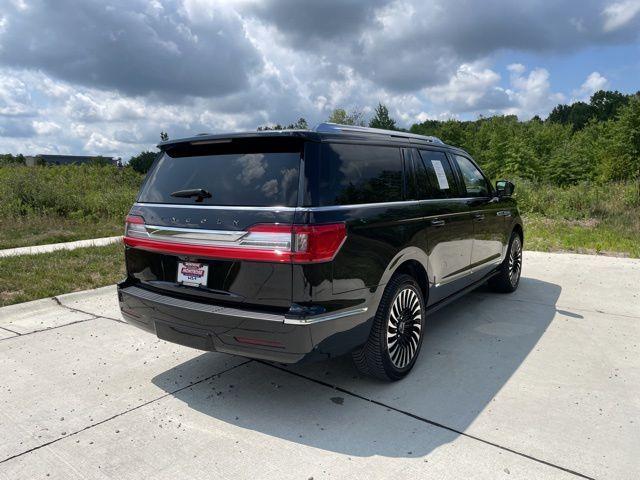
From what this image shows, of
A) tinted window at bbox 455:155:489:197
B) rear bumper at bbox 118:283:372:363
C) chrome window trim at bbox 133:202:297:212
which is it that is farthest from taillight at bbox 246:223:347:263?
tinted window at bbox 455:155:489:197

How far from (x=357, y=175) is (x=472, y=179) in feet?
7.87

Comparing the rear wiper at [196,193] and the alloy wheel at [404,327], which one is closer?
the rear wiper at [196,193]

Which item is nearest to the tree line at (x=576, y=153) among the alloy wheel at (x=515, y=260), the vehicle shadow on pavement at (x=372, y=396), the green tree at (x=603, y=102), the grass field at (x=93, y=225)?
the grass field at (x=93, y=225)

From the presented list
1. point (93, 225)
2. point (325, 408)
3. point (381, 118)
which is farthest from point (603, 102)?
point (325, 408)

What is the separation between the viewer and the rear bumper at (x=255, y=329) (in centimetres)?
281

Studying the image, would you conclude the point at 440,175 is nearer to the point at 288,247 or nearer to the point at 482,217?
the point at 482,217

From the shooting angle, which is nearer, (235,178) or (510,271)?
(235,178)

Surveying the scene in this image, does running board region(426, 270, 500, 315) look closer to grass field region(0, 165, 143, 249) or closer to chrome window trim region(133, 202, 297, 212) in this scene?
chrome window trim region(133, 202, 297, 212)

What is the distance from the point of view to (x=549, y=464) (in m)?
2.66

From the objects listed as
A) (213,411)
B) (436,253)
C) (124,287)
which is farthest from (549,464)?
(124,287)

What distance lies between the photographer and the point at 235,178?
314cm

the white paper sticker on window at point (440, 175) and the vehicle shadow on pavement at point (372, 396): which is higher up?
the white paper sticker on window at point (440, 175)

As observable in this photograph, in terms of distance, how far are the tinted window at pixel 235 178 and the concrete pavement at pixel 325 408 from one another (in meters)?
1.46

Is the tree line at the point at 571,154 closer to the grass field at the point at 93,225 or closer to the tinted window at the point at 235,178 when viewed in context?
the grass field at the point at 93,225
